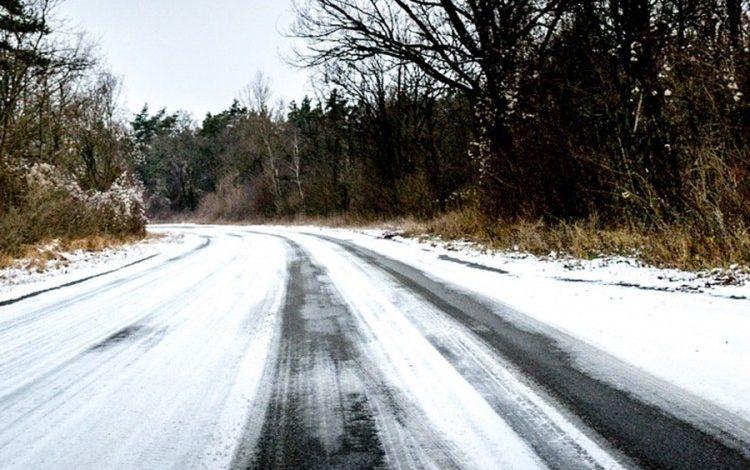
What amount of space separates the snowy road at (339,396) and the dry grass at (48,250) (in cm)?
557

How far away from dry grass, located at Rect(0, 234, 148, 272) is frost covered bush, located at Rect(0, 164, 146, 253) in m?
0.27

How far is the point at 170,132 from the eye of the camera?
207ft

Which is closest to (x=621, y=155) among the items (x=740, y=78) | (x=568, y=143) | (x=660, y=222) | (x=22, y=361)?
(x=568, y=143)

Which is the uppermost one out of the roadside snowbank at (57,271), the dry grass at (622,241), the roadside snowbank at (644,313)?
the dry grass at (622,241)

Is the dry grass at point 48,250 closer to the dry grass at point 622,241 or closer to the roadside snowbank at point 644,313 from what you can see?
the roadside snowbank at point 644,313

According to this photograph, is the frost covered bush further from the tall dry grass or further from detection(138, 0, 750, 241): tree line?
detection(138, 0, 750, 241): tree line

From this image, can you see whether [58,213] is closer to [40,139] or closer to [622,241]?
[40,139]

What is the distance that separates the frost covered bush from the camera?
35.1 feet

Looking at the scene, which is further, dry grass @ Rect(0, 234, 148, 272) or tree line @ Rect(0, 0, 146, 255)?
tree line @ Rect(0, 0, 146, 255)

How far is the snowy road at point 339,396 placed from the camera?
5.67ft

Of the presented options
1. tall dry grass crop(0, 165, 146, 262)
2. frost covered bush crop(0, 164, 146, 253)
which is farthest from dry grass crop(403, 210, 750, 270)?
frost covered bush crop(0, 164, 146, 253)

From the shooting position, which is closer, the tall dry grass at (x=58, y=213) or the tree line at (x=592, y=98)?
the tree line at (x=592, y=98)

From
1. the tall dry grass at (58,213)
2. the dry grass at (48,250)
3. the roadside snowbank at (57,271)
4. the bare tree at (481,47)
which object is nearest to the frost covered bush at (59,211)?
the tall dry grass at (58,213)

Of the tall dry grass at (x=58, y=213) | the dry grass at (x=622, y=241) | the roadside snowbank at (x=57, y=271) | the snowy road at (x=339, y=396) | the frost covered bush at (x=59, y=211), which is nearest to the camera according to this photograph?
the snowy road at (x=339, y=396)
